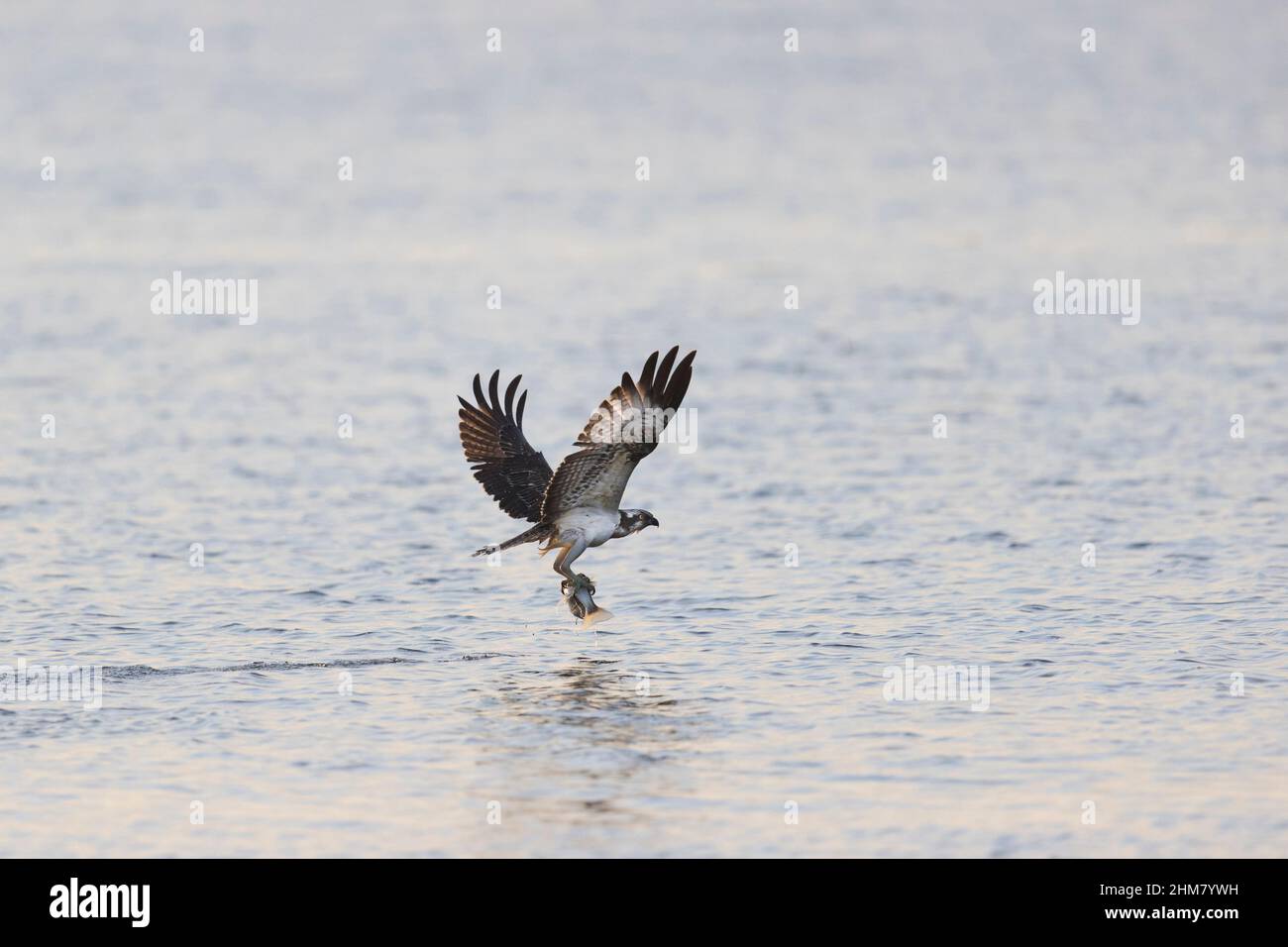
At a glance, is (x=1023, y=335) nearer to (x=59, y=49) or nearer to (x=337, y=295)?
(x=337, y=295)

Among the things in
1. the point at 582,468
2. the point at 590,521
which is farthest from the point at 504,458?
the point at 582,468

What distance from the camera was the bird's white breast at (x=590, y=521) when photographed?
1380cm

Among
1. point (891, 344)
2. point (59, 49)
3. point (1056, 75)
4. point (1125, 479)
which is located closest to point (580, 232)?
point (891, 344)

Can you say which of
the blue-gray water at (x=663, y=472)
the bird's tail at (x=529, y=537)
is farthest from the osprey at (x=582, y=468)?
the blue-gray water at (x=663, y=472)

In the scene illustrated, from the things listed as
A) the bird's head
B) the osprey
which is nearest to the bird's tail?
the osprey

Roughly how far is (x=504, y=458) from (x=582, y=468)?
1480mm

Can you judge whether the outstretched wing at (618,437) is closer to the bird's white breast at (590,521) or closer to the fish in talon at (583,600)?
the bird's white breast at (590,521)

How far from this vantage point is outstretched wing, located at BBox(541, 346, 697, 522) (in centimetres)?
1238

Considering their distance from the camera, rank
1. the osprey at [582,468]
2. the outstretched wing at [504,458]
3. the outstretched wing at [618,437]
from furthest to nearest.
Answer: the outstretched wing at [504,458]
the osprey at [582,468]
the outstretched wing at [618,437]

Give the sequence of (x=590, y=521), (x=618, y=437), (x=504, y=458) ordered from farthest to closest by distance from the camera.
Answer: (x=504, y=458) < (x=590, y=521) < (x=618, y=437)

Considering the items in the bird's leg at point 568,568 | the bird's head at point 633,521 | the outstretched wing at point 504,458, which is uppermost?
the outstretched wing at point 504,458

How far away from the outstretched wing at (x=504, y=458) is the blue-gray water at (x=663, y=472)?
100cm

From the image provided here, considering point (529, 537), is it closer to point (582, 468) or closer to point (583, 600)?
point (583, 600)

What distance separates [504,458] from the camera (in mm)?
14633
